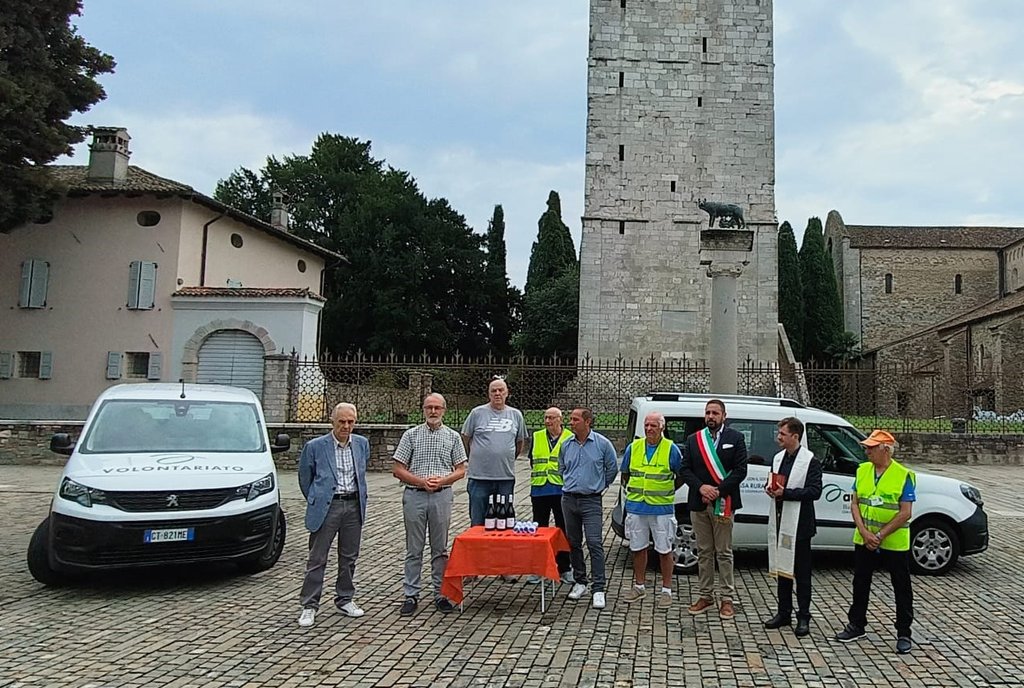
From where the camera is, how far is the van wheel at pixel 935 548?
Result: 8102 mm

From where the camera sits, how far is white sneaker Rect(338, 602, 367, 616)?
257 inches

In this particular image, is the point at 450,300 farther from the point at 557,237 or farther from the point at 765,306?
the point at 765,306

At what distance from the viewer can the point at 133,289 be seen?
25.0 meters

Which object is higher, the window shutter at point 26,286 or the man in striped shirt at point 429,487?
the window shutter at point 26,286

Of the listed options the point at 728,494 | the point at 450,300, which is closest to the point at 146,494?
the point at 728,494

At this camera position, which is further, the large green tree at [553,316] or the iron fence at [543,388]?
the large green tree at [553,316]

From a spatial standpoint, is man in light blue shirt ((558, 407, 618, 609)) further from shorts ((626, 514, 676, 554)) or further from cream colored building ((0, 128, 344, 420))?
cream colored building ((0, 128, 344, 420))

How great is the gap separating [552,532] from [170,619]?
3.23 m

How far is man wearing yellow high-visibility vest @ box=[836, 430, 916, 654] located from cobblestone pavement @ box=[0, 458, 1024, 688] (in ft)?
0.70

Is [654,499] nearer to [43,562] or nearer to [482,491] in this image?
[482,491]

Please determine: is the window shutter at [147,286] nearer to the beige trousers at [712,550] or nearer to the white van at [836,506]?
the white van at [836,506]

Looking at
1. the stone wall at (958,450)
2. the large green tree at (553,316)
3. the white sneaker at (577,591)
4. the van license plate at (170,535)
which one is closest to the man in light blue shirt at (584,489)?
the white sneaker at (577,591)

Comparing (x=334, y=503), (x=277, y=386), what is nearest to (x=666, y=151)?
(x=277, y=386)

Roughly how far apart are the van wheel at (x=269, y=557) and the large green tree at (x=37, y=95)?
18.3 metres
